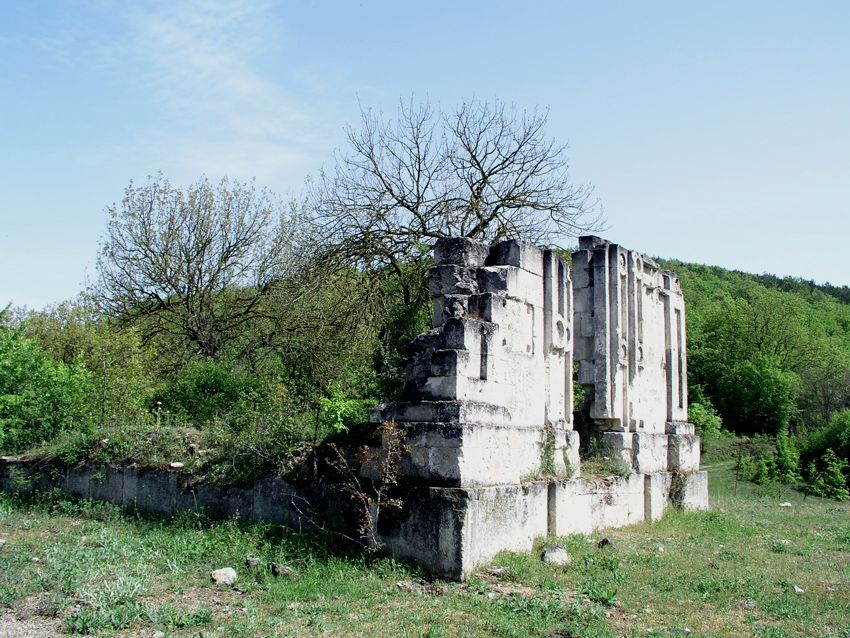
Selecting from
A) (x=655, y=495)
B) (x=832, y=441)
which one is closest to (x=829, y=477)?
(x=832, y=441)

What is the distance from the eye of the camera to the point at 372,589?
6973mm

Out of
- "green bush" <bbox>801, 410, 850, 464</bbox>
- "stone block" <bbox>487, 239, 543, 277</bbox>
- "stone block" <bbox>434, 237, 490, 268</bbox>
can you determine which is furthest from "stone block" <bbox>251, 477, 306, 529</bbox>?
"green bush" <bbox>801, 410, 850, 464</bbox>

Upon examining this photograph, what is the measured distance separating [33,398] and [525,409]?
9320 mm

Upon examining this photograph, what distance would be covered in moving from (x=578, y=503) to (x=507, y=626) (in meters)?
4.03

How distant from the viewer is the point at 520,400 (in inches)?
362

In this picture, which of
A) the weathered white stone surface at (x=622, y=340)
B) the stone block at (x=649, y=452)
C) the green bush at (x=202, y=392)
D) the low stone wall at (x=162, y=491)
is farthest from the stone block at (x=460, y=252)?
the green bush at (x=202, y=392)

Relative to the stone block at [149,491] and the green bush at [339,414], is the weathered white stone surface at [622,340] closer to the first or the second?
the green bush at [339,414]

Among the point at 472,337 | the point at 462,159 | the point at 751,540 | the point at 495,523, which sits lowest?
the point at 751,540

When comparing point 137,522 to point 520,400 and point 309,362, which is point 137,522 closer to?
point 520,400

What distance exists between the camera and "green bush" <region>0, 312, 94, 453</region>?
1339 cm

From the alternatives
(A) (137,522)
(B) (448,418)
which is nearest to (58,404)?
(A) (137,522)

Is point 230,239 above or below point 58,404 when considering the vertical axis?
above

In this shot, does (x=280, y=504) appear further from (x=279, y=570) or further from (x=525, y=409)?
(x=525, y=409)

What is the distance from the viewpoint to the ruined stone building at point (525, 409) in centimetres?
774
